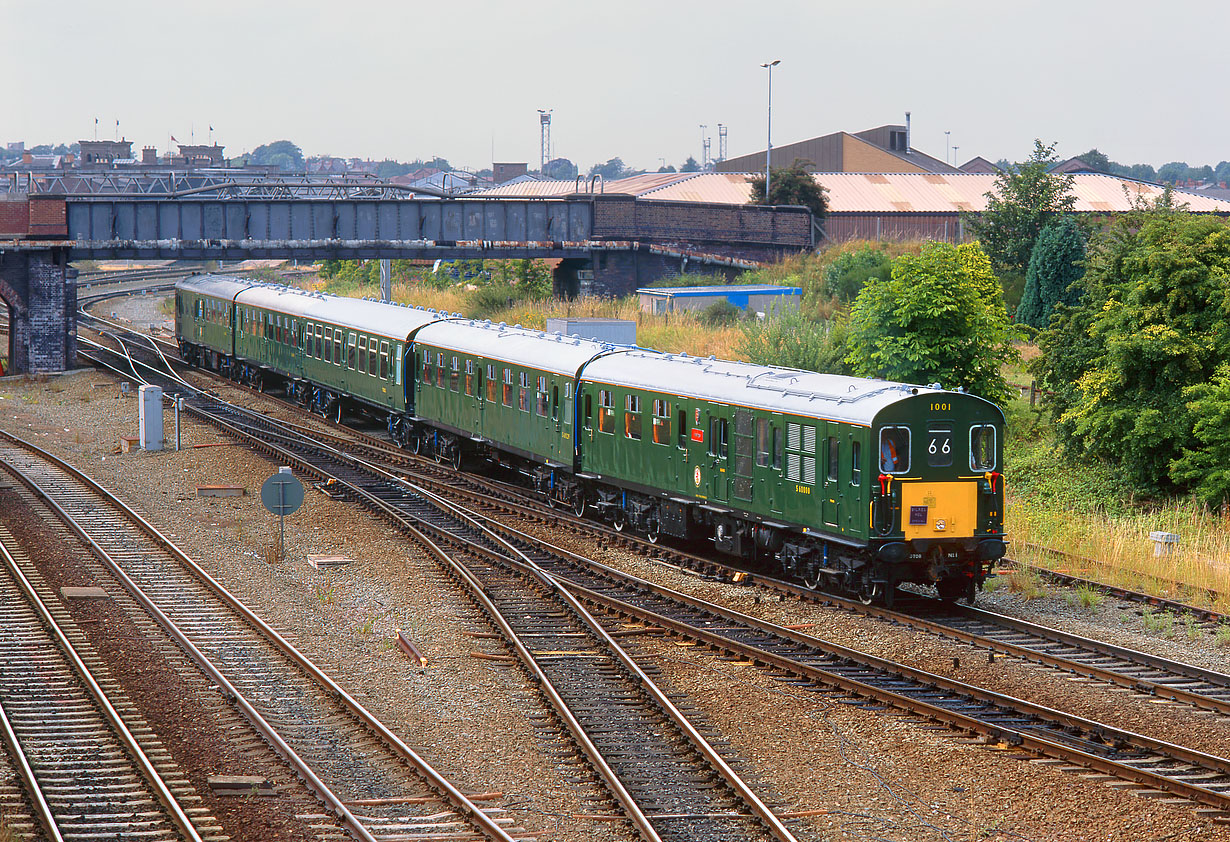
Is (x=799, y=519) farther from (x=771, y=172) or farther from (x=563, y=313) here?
(x=771, y=172)

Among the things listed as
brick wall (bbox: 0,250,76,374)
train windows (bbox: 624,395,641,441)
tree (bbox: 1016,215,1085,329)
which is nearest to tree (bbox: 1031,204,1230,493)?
train windows (bbox: 624,395,641,441)

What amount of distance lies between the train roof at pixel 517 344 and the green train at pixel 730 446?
0.07 m

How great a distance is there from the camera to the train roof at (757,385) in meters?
17.6

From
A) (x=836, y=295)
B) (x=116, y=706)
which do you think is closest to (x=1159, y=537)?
(x=116, y=706)

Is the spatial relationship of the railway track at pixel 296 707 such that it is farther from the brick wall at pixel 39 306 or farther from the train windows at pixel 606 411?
the brick wall at pixel 39 306

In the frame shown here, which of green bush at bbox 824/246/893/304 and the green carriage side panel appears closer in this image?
the green carriage side panel

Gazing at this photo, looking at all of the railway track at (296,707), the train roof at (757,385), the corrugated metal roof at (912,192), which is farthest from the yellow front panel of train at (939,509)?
the corrugated metal roof at (912,192)

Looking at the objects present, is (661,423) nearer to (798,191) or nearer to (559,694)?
(559,694)

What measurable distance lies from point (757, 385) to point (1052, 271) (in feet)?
87.3

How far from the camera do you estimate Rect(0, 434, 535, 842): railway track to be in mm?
10734

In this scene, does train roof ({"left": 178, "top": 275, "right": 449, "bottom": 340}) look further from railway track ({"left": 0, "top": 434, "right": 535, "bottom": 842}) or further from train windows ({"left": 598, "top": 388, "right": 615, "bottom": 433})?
railway track ({"left": 0, "top": 434, "right": 535, "bottom": 842})

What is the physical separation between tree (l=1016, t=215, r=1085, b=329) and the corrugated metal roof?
25572 millimetres

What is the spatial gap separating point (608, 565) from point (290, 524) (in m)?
7.10

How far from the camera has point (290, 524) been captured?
977 inches
